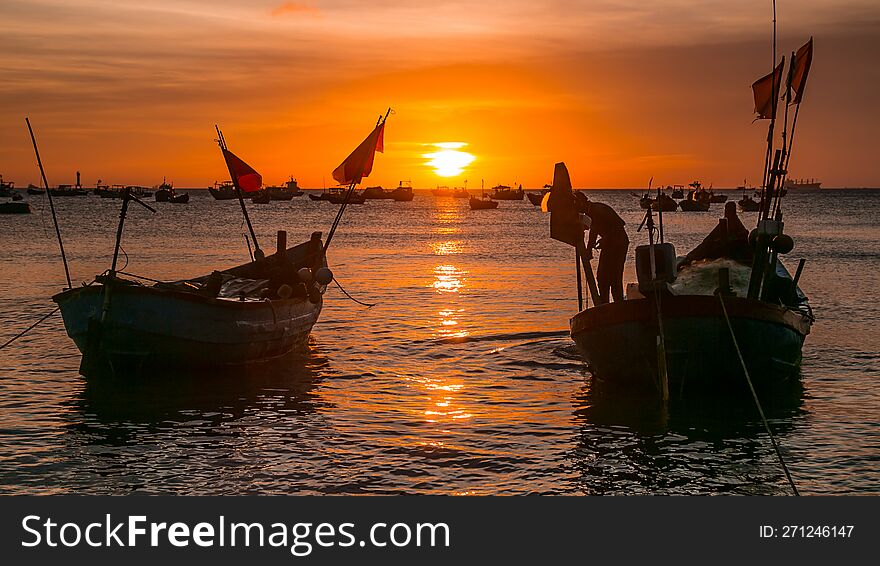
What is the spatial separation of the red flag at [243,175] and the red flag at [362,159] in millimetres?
2147

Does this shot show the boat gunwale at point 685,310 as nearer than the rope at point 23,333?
Yes

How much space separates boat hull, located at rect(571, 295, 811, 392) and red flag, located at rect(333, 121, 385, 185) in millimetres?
7888

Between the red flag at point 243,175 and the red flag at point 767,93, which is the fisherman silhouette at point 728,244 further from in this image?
the red flag at point 243,175

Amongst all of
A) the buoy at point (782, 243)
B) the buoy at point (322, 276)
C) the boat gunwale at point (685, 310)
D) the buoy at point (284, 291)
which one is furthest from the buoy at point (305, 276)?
the buoy at point (782, 243)

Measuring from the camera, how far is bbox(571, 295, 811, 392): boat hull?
13812 mm

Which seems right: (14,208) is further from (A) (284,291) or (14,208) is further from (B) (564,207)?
(B) (564,207)

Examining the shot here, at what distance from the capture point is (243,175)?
20.0m

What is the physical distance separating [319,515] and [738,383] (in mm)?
7795

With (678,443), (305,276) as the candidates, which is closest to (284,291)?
(305,276)

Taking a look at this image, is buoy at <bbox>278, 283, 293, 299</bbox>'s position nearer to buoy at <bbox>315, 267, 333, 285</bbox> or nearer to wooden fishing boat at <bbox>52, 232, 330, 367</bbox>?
wooden fishing boat at <bbox>52, 232, 330, 367</bbox>

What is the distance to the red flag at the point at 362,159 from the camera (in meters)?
21.4

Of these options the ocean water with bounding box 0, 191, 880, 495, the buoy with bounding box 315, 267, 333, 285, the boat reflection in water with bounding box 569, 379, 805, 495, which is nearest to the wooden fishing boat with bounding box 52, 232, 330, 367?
the ocean water with bounding box 0, 191, 880, 495

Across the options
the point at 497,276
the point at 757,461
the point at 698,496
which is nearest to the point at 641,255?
the point at 757,461

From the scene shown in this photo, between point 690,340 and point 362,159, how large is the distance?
975 cm
